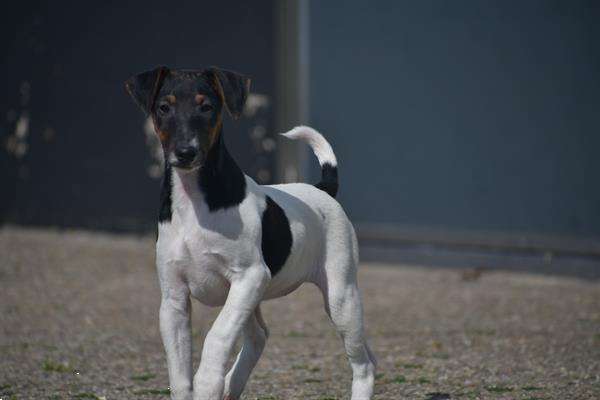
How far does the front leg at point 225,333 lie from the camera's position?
410cm

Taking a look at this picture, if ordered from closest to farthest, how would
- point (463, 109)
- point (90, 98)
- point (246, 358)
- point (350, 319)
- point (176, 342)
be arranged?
point (176, 342) < point (350, 319) < point (246, 358) < point (463, 109) < point (90, 98)

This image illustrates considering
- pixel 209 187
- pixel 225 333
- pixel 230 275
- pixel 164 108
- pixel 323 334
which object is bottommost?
pixel 323 334

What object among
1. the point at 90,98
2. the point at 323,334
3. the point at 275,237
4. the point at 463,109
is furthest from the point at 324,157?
the point at 90,98

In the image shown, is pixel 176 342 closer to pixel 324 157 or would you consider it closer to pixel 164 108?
pixel 164 108

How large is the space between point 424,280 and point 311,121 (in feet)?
7.35

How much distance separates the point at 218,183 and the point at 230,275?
0.40 m

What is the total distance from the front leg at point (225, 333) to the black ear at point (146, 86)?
847 mm

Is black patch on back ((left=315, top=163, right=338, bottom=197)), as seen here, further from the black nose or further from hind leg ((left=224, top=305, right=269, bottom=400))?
the black nose

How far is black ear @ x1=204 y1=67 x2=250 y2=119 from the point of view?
4383mm

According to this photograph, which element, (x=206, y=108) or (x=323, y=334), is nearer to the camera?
(x=206, y=108)

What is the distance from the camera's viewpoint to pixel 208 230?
422cm

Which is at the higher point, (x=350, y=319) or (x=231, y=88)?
(x=231, y=88)

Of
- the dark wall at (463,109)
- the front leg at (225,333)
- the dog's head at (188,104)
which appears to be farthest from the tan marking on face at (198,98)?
the dark wall at (463,109)

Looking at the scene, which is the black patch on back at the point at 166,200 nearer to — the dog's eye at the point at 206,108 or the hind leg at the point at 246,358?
the dog's eye at the point at 206,108
